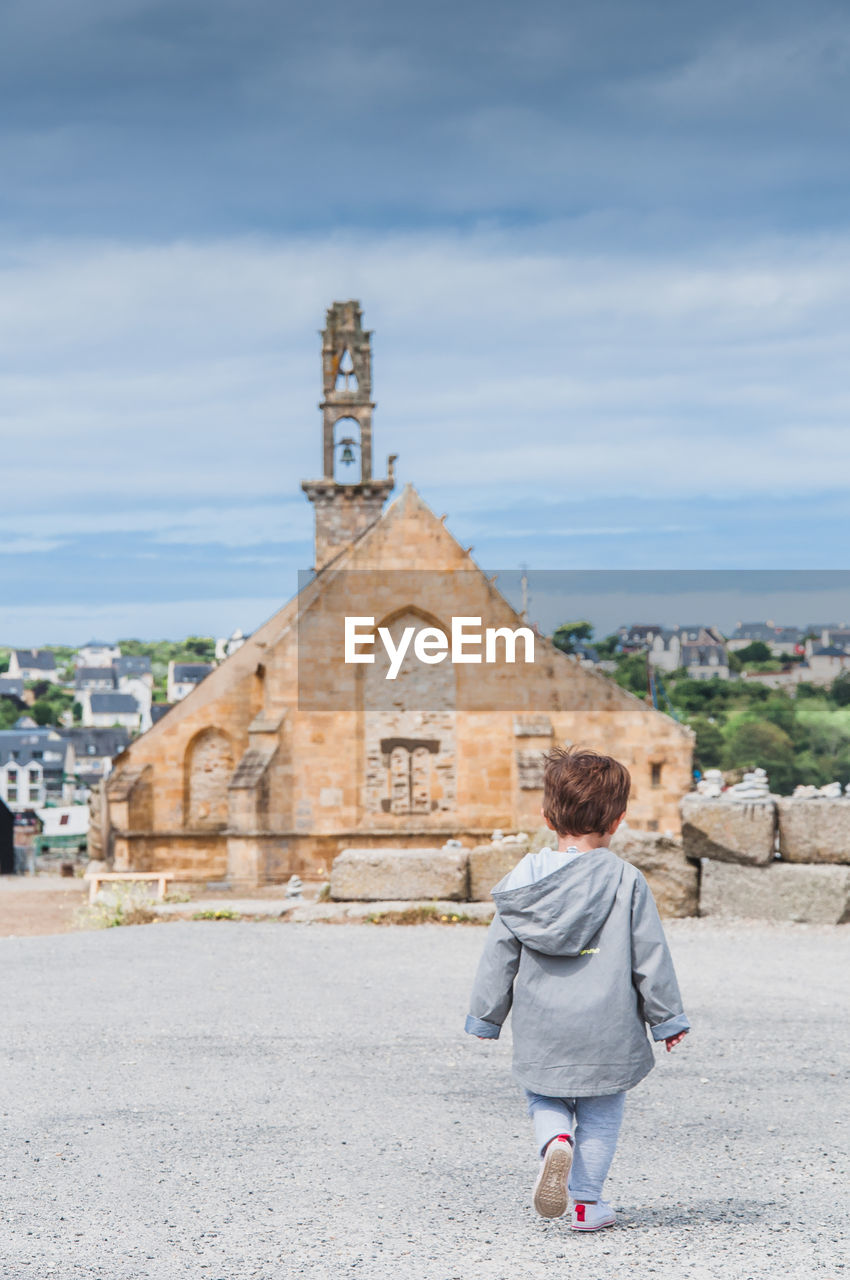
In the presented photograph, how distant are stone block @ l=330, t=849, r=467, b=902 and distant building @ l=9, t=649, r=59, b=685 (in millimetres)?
141670

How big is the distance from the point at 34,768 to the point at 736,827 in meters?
89.8

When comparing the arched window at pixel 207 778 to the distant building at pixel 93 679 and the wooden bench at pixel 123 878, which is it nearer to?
the wooden bench at pixel 123 878

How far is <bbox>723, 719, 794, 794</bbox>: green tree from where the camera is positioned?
35312mm

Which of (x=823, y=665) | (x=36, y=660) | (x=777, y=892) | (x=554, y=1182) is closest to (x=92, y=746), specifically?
(x=36, y=660)

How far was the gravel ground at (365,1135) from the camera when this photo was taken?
394 centimetres

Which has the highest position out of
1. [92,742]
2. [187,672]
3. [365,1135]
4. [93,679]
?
[187,672]

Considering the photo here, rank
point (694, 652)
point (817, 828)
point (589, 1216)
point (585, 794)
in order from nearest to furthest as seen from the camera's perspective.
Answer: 1. point (589, 1216)
2. point (585, 794)
3. point (817, 828)
4. point (694, 652)

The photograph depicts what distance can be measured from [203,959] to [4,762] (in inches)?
3625

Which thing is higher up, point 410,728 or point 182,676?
point 182,676

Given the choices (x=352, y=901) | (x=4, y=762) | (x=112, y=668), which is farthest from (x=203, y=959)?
(x=112, y=668)

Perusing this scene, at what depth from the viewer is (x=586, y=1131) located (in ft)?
13.8

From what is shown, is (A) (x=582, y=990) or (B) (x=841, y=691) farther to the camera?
(B) (x=841, y=691)

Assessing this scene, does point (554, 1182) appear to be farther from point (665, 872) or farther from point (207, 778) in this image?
point (207, 778)

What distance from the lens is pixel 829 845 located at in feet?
36.6
